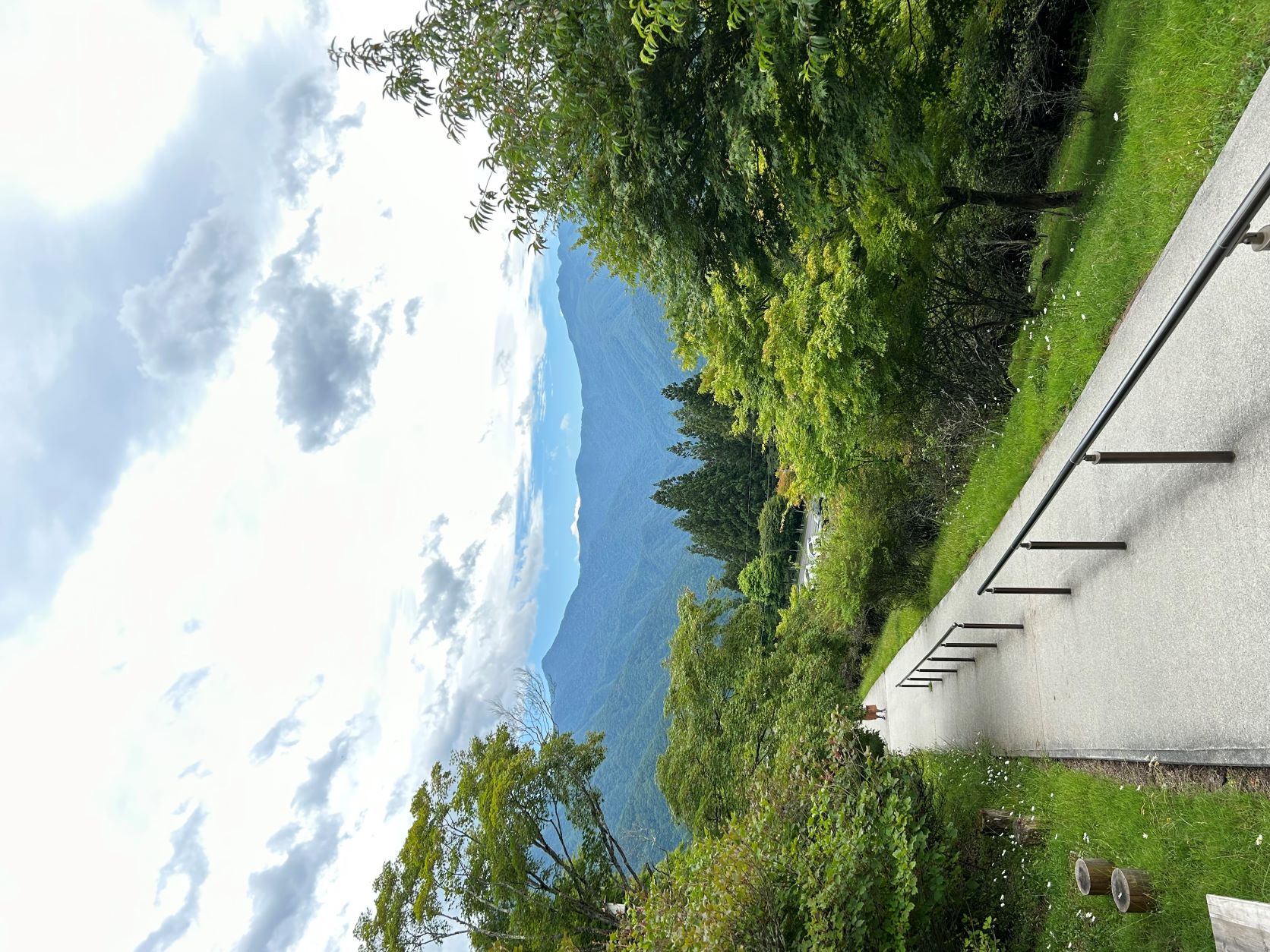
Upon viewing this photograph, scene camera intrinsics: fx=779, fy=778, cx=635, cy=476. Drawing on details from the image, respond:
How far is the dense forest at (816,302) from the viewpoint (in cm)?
672

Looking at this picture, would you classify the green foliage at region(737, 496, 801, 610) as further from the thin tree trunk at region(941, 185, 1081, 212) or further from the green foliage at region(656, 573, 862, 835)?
the thin tree trunk at region(941, 185, 1081, 212)

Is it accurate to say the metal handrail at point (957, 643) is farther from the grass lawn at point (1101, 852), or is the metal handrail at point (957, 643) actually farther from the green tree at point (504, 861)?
the green tree at point (504, 861)

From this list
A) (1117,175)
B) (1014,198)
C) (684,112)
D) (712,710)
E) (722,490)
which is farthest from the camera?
(722,490)

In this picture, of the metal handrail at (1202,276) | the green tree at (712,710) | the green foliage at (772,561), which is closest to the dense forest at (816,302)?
the green tree at (712,710)

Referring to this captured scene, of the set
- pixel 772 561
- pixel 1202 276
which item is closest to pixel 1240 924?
pixel 1202 276

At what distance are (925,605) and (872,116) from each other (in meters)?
9.30

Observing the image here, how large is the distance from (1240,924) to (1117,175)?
275 inches

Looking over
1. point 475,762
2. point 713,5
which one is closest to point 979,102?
point 713,5

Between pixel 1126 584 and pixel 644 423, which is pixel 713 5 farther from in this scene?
pixel 644 423

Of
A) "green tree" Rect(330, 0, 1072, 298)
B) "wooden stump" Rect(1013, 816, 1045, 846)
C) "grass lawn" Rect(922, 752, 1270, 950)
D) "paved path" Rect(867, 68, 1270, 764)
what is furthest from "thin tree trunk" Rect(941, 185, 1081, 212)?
"wooden stump" Rect(1013, 816, 1045, 846)

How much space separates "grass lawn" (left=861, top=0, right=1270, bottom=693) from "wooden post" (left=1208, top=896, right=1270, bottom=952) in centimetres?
522

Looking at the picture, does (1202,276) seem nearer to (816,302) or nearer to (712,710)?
(816,302)

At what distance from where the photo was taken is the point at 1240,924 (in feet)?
11.4

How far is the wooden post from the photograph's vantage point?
3307 millimetres
